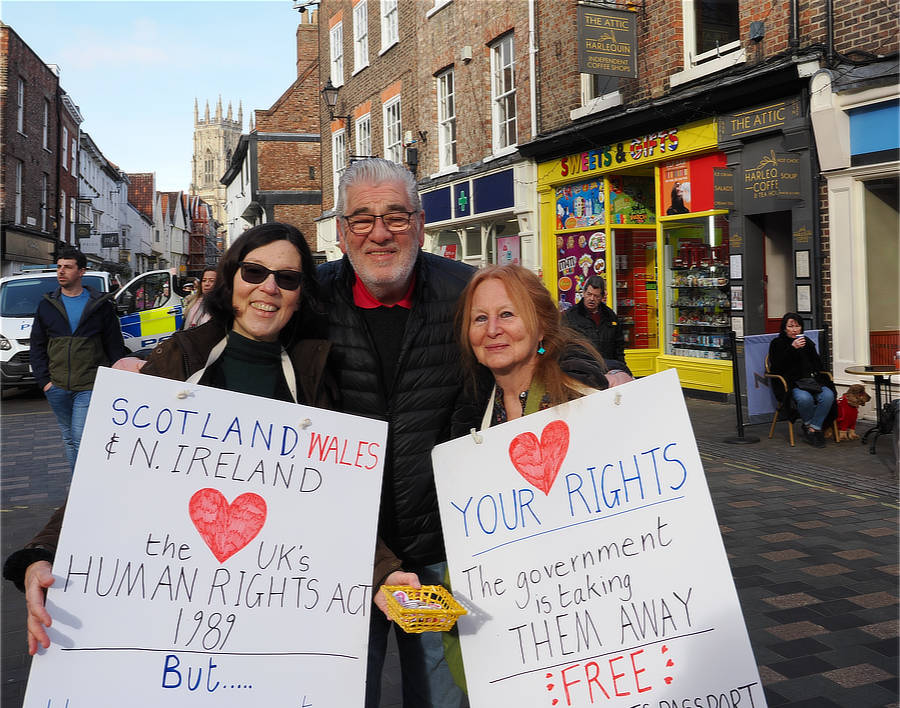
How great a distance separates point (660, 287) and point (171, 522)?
11.6 meters

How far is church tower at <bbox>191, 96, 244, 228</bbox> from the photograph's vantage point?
123312 mm

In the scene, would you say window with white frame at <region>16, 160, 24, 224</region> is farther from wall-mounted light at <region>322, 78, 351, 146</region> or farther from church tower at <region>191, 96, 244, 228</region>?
church tower at <region>191, 96, 244, 228</region>

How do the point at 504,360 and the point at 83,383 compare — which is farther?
the point at 83,383

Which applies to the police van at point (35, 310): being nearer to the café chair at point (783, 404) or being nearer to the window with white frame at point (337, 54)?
the café chair at point (783, 404)

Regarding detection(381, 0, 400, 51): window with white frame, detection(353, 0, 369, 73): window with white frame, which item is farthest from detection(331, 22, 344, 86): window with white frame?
detection(381, 0, 400, 51): window with white frame

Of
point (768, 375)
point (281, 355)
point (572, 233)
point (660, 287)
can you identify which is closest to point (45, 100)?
point (572, 233)

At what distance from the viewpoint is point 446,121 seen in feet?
62.3

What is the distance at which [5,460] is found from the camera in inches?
357

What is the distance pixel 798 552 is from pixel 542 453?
148 inches

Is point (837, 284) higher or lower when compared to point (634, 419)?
higher

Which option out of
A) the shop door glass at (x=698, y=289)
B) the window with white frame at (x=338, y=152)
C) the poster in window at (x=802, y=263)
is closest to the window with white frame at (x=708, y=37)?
the shop door glass at (x=698, y=289)

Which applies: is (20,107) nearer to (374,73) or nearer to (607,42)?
(374,73)

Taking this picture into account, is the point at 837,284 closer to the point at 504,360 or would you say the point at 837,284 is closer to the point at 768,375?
the point at 768,375

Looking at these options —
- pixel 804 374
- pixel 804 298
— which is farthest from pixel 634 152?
pixel 804 374
